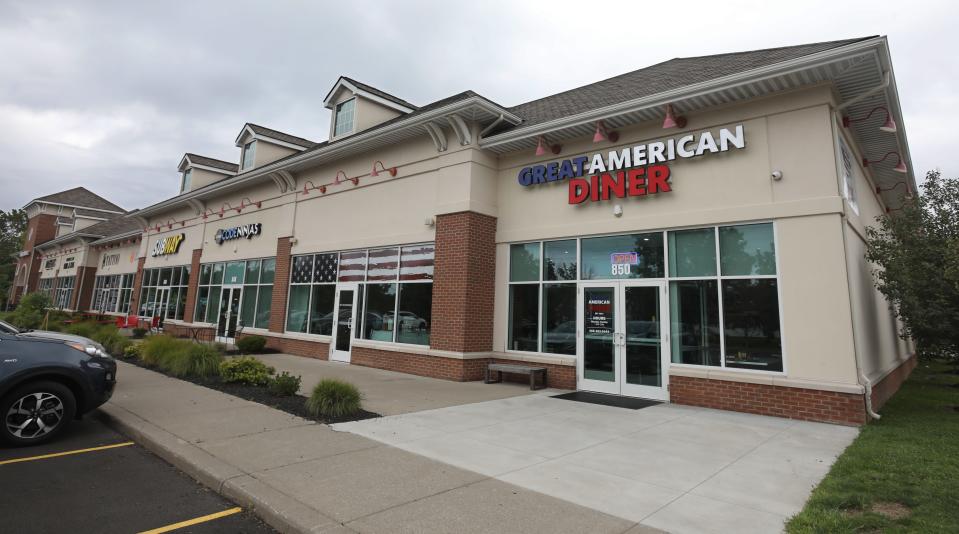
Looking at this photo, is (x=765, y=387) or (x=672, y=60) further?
(x=672, y=60)

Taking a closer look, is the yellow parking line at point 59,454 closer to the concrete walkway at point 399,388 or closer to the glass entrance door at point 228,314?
the concrete walkway at point 399,388

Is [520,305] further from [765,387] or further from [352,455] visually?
[352,455]

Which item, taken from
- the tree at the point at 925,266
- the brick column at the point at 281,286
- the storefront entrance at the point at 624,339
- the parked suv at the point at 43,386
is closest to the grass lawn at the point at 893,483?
the tree at the point at 925,266

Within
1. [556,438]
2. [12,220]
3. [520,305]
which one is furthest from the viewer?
[12,220]

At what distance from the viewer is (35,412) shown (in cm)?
580

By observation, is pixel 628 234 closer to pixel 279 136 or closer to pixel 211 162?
pixel 279 136

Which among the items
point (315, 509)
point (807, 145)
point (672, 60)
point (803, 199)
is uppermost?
point (672, 60)

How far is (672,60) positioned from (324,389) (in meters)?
13.0

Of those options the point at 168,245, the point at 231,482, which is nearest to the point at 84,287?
the point at 168,245

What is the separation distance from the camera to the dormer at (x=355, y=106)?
17172 millimetres

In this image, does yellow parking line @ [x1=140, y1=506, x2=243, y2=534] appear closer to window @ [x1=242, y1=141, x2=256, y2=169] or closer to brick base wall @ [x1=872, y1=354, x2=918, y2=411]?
brick base wall @ [x1=872, y1=354, x2=918, y2=411]

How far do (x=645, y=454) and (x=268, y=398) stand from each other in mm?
6464

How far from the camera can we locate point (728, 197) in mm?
9086

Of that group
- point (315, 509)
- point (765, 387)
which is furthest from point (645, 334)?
point (315, 509)
